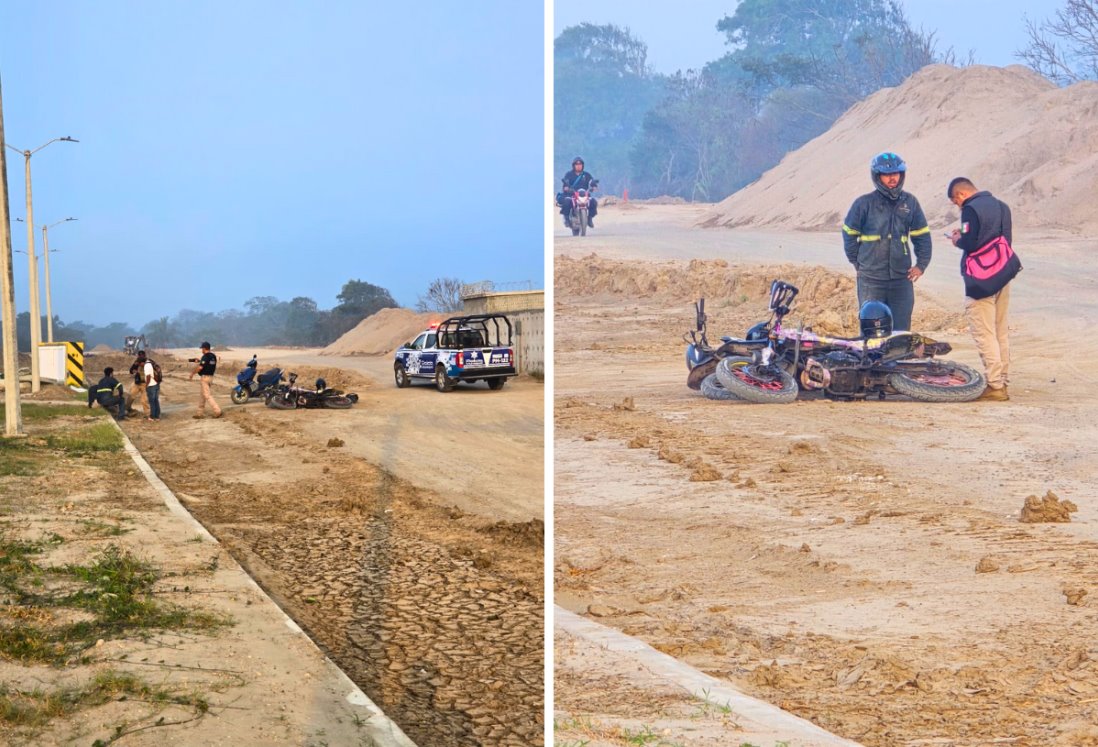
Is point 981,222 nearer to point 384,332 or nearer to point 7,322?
point 7,322

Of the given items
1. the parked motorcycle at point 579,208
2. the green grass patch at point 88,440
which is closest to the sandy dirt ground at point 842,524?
the parked motorcycle at point 579,208

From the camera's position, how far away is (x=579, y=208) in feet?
81.1

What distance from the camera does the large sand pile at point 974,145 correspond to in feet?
61.0

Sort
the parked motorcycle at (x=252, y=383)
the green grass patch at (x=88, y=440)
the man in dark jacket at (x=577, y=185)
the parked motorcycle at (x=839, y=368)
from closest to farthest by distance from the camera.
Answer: the parked motorcycle at (x=839, y=368) < the green grass patch at (x=88, y=440) < the man in dark jacket at (x=577, y=185) < the parked motorcycle at (x=252, y=383)

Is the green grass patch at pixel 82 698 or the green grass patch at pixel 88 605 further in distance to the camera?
the green grass patch at pixel 88 605

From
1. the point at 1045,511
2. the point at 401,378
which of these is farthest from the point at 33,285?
the point at 1045,511

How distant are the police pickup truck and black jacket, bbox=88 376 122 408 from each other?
6.50 meters

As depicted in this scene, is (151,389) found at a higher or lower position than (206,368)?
lower

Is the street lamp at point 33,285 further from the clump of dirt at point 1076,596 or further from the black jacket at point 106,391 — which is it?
the clump of dirt at point 1076,596

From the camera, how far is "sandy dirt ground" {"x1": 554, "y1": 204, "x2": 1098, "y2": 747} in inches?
317

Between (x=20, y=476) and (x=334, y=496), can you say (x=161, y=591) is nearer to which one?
(x=334, y=496)

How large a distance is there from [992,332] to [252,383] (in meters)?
15.2

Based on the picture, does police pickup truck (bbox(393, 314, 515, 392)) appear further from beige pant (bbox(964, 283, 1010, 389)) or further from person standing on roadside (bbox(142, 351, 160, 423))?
beige pant (bbox(964, 283, 1010, 389))

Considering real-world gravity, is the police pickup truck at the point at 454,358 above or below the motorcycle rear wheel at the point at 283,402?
above
